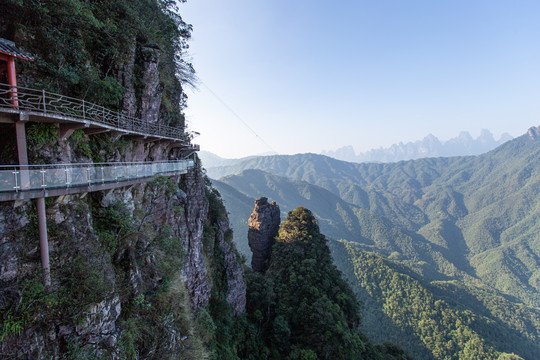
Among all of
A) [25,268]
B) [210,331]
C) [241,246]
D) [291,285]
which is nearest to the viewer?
[25,268]

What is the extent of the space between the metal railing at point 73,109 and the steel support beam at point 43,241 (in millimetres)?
2865

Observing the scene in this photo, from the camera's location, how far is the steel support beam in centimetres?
625

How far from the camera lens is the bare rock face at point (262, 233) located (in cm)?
3588

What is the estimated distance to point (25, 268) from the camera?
6.05m

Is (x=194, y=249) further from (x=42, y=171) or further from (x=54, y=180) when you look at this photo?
(x=42, y=171)

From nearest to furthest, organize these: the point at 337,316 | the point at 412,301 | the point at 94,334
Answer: the point at 94,334 → the point at 337,316 → the point at 412,301

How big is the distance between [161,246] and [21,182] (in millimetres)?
6283

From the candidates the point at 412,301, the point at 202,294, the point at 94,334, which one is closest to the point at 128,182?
the point at 94,334

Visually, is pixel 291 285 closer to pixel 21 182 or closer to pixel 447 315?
pixel 21 182

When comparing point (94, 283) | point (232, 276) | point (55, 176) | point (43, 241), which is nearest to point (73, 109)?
point (55, 176)

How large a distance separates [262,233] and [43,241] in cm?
3058

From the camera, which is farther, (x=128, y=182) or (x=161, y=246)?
(x=161, y=246)

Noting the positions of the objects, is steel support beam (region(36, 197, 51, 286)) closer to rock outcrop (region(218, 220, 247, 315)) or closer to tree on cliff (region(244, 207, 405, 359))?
rock outcrop (region(218, 220, 247, 315))

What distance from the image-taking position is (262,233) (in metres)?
35.8
